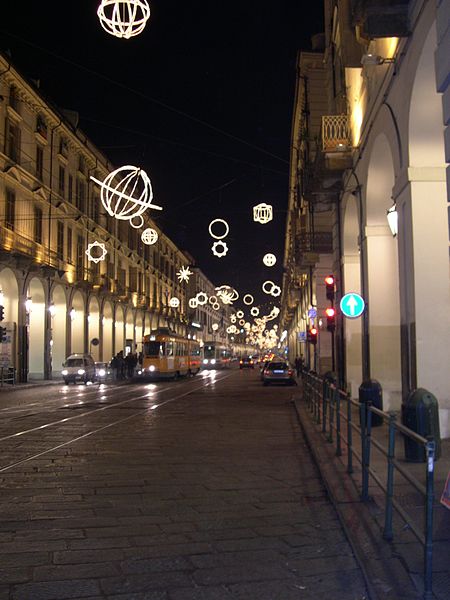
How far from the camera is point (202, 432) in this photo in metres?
13.9

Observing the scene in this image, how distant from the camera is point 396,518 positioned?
6.15m

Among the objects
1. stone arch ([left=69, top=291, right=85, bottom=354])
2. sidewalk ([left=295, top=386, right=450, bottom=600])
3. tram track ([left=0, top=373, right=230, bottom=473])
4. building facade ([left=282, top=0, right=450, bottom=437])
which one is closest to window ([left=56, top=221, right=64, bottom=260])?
stone arch ([left=69, top=291, right=85, bottom=354])

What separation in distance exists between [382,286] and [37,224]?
25723mm

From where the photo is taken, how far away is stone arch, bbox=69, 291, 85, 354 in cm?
4416

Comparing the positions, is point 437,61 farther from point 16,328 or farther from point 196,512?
point 16,328

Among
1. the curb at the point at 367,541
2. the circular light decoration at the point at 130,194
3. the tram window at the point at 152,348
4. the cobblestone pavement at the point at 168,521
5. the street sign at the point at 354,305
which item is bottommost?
the cobblestone pavement at the point at 168,521

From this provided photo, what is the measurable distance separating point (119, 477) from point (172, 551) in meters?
3.42

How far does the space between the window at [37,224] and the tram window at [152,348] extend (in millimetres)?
9239

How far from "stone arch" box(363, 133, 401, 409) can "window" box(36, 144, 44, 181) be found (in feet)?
84.6

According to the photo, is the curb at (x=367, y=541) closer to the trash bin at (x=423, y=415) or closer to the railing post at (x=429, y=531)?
the railing post at (x=429, y=531)

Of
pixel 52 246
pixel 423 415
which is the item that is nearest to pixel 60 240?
pixel 52 246

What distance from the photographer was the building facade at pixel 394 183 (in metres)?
10.7

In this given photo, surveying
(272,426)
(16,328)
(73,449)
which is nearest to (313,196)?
(272,426)

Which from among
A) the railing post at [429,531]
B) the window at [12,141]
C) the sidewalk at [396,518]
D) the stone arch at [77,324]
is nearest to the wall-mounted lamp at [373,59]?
the sidewalk at [396,518]
